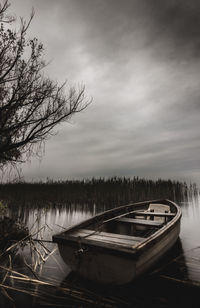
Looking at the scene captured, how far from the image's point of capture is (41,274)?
13.6ft

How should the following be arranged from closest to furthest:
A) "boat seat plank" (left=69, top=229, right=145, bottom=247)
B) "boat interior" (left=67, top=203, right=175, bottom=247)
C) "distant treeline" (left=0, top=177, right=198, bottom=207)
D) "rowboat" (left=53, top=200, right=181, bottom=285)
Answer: "rowboat" (left=53, top=200, right=181, bottom=285)
"boat seat plank" (left=69, top=229, right=145, bottom=247)
"boat interior" (left=67, top=203, right=175, bottom=247)
"distant treeline" (left=0, top=177, right=198, bottom=207)

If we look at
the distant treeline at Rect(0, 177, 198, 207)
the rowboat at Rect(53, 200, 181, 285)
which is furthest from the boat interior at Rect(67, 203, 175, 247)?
the distant treeline at Rect(0, 177, 198, 207)

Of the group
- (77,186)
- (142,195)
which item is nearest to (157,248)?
(142,195)

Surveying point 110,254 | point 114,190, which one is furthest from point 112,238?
point 114,190

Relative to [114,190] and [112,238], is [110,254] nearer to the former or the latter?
[112,238]

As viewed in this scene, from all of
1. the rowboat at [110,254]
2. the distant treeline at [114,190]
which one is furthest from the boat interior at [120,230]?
the distant treeline at [114,190]

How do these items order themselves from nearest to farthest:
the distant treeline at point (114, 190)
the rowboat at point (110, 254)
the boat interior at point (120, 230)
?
the rowboat at point (110, 254) < the boat interior at point (120, 230) < the distant treeline at point (114, 190)

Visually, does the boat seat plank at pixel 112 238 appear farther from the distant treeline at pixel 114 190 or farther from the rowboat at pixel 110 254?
the distant treeline at pixel 114 190

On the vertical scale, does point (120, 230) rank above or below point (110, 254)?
below

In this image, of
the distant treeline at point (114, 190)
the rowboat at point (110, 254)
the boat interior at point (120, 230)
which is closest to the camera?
the rowboat at point (110, 254)

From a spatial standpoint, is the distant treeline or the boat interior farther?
the distant treeline

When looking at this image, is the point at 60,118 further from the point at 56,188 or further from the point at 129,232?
the point at 56,188

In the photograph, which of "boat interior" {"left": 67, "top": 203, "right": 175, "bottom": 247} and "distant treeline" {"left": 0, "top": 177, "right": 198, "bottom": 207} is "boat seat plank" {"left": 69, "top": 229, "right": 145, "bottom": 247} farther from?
"distant treeline" {"left": 0, "top": 177, "right": 198, "bottom": 207}

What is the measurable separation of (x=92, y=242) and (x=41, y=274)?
6.23ft
